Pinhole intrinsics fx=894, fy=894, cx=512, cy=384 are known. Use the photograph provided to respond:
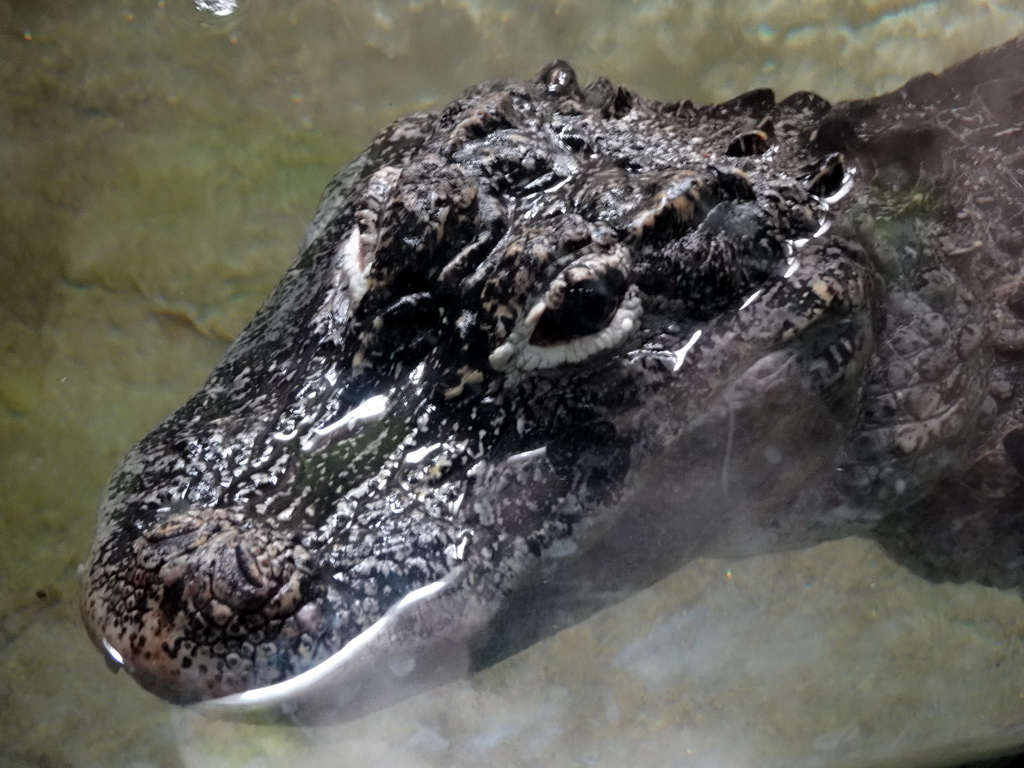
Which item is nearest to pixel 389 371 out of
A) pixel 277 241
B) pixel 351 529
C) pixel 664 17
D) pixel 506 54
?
pixel 351 529

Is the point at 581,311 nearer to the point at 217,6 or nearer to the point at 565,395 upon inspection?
the point at 565,395

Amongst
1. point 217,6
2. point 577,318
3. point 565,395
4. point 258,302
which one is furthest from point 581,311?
point 217,6

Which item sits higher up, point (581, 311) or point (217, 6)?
point (217, 6)

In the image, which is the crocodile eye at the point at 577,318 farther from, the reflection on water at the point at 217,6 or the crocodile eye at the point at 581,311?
the reflection on water at the point at 217,6

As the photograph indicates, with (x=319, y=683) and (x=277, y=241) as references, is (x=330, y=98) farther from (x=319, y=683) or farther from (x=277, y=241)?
(x=319, y=683)

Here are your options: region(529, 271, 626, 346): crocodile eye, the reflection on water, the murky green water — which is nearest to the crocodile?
region(529, 271, 626, 346): crocodile eye

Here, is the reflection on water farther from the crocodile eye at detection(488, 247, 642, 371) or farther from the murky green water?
the crocodile eye at detection(488, 247, 642, 371)


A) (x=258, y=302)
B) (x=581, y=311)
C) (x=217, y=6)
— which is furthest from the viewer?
(x=217, y=6)
